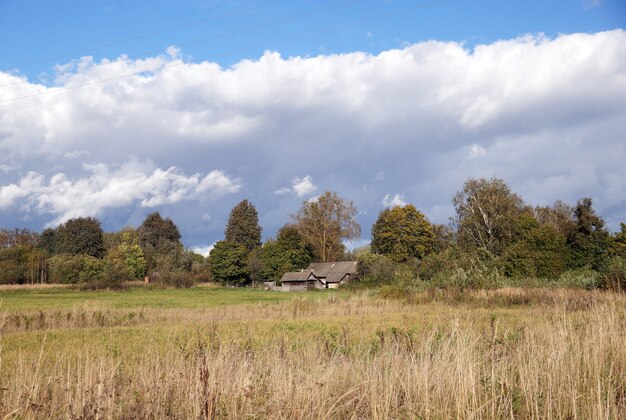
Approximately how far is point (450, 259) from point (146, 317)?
30.7 metres

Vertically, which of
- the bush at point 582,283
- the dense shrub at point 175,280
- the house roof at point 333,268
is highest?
the bush at point 582,283

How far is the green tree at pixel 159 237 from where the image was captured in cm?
11661

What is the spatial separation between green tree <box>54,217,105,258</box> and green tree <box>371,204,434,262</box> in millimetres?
65649

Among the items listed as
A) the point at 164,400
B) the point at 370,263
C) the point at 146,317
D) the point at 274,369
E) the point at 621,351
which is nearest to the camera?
the point at 164,400

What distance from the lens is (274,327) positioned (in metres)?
19.1

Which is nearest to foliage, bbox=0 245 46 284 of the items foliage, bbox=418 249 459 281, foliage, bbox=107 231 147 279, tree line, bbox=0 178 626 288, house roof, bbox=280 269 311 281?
tree line, bbox=0 178 626 288

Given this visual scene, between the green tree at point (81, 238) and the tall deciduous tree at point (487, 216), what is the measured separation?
A: 81.1m

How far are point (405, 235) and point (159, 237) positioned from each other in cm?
7365

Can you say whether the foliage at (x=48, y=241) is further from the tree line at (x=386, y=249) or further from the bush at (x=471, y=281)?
the bush at (x=471, y=281)

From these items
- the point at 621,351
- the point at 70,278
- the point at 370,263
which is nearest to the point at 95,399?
the point at 621,351

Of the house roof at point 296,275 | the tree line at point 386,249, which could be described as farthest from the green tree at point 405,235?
the house roof at point 296,275

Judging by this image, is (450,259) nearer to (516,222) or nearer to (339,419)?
(516,222)

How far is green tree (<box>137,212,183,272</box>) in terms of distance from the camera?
11661 centimetres

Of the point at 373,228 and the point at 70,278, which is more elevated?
the point at 373,228
